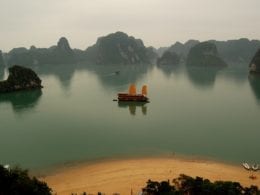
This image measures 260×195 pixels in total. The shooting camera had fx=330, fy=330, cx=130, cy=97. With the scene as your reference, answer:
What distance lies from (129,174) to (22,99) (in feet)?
199

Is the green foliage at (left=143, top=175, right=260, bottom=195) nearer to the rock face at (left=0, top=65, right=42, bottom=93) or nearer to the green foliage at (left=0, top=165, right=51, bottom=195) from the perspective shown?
the green foliage at (left=0, top=165, right=51, bottom=195)

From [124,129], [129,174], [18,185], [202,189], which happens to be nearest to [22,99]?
[124,129]

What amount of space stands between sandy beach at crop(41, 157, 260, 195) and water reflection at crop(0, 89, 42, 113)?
40.5 meters

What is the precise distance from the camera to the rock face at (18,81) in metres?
98.2

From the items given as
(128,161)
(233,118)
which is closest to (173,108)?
(233,118)

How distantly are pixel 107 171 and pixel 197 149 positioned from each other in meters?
14.0

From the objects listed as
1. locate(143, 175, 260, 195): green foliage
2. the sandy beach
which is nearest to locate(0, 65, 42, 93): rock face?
the sandy beach

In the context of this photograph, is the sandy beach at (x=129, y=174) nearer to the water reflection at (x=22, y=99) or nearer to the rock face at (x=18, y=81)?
the water reflection at (x=22, y=99)

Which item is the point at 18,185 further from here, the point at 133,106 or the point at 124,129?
the point at 133,106

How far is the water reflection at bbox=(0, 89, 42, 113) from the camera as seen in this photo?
77319mm

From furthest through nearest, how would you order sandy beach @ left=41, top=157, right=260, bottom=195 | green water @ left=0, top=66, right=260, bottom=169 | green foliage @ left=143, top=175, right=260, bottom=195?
1. green water @ left=0, top=66, right=260, bottom=169
2. sandy beach @ left=41, top=157, right=260, bottom=195
3. green foliage @ left=143, top=175, right=260, bottom=195

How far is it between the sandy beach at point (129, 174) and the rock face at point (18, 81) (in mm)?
66802

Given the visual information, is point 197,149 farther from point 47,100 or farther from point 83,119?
point 47,100

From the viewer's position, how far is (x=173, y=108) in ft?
239
